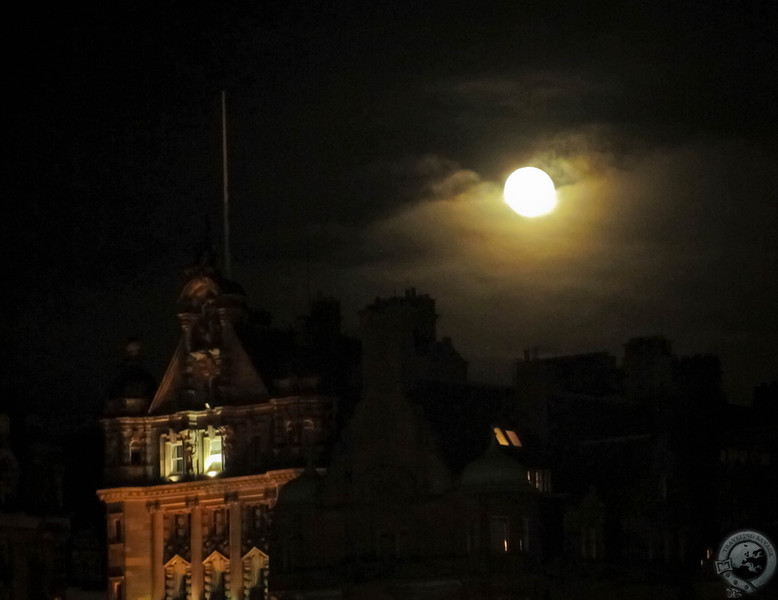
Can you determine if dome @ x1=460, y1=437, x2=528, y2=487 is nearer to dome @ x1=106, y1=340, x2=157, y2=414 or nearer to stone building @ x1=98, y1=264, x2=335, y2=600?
stone building @ x1=98, y1=264, x2=335, y2=600

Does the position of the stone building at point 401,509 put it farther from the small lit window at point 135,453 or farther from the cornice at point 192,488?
the small lit window at point 135,453

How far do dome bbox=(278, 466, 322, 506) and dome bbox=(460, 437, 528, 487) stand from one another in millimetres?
6083

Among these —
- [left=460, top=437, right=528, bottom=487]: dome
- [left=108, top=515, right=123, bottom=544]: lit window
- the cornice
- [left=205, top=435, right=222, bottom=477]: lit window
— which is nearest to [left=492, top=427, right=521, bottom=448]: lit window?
[left=460, top=437, right=528, bottom=487]: dome

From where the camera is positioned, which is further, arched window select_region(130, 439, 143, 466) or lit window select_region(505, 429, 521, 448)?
arched window select_region(130, 439, 143, 466)

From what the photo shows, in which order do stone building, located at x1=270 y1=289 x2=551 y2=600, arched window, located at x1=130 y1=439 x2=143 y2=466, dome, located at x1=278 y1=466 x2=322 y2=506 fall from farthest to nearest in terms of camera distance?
arched window, located at x1=130 y1=439 x2=143 y2=466 < dome, located at x1=278 y1=466 x2=322 y2=506 < stone building, located at x1=270 y1=289 x2=551 y2=600

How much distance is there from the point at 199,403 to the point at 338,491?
10813 millimetres

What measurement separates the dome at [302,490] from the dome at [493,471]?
239 inches

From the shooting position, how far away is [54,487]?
13050 cm

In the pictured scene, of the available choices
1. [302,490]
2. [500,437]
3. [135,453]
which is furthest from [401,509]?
[135,453]

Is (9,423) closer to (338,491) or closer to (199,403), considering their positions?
(199,403)

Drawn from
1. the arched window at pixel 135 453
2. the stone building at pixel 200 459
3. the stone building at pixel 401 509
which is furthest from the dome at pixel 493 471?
the arched window at pixel 135 453

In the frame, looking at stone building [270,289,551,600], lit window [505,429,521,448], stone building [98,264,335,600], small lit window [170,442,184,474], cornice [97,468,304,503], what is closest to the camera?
stone building [270,289,551,600]

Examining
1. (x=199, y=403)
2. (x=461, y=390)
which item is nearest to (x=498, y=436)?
(x=461, y=390)

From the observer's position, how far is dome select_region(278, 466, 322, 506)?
116750 millimetres
